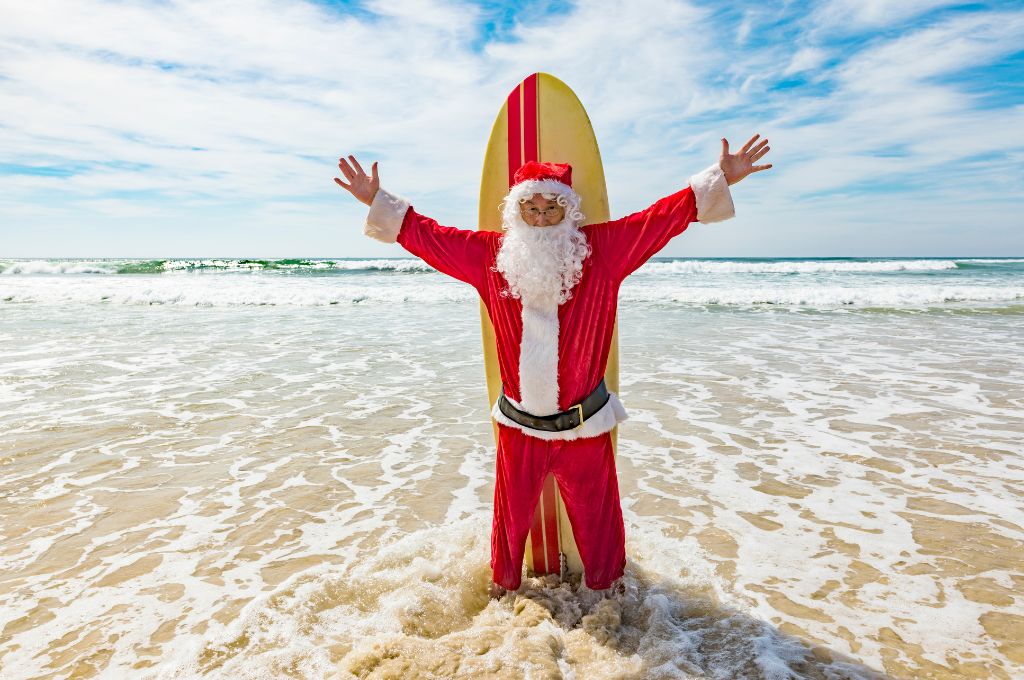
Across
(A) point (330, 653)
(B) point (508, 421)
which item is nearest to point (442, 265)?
(B) point (508, 421)

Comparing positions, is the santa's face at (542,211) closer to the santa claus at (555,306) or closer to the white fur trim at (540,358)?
the santa claus at (555,306)

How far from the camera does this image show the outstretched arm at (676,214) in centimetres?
222

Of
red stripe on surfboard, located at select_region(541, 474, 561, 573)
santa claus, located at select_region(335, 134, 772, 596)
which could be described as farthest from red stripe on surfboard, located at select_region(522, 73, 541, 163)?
red stripe on surfboard, located at select_region(541, 474, 561, 573)

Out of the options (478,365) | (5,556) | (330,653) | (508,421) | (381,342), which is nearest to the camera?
(330,653)

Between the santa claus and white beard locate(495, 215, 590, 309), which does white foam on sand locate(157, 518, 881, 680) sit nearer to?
the santa claus

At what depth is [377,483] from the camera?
4.02 meters

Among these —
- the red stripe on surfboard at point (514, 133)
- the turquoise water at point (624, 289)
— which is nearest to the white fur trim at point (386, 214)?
the red stripe on surfboard at point (514, 133)

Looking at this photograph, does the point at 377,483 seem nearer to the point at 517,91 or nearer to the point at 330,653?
the point at 330,653

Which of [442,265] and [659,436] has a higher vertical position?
[442,265]

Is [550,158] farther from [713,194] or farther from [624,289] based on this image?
[624,289]

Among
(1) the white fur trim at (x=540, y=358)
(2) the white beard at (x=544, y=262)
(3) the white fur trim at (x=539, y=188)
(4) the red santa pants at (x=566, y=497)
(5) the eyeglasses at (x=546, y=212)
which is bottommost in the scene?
(4) the red santa pants at (x=566, y=497)

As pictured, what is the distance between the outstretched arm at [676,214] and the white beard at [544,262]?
10 centimetres

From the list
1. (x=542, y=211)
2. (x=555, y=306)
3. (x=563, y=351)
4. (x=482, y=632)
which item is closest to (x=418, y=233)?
(x=542, y=211)

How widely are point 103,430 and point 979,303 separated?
19.0 meters
